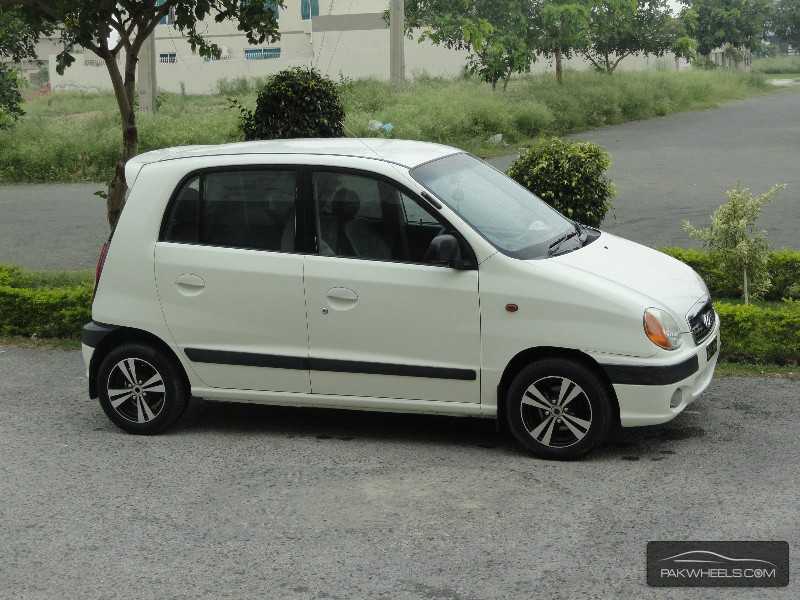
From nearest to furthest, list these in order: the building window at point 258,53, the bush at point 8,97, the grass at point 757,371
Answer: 1. the grass at point 757,371
2. the bush at point 8,97
3. the building window at point 258,53

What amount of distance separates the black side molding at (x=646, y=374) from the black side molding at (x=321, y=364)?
0.79 m

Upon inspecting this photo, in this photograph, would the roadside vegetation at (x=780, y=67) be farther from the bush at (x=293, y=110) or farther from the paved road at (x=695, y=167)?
the bush at (x=293, y=110)

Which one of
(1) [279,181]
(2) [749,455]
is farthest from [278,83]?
(2) [749,455]

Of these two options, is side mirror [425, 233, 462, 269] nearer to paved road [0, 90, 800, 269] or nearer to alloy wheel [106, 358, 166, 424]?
alloy wheel [106, 358, 166, 424]

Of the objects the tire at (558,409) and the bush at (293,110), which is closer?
the tire at (558,409)

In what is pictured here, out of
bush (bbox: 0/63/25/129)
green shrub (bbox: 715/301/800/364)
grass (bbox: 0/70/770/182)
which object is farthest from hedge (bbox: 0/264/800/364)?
bush (bbox: 0/63/25/129)

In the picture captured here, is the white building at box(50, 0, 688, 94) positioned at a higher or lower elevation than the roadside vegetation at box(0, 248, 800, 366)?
higher

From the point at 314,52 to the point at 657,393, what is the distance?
61.1 metres

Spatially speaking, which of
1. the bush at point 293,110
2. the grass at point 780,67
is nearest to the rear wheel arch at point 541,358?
the bush at point 293,110

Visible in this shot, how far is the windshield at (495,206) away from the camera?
7320 millimetres

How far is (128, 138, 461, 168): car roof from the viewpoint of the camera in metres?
7.57

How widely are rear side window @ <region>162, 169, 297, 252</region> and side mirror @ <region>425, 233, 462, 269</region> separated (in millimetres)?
955

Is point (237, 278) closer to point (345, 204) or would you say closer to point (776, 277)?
point (345, 204)

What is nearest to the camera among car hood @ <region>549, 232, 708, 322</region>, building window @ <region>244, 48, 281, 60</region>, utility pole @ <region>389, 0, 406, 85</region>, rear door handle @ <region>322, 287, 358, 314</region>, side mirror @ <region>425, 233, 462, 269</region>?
side mirror @ <region>425, 233, 462, 269</region>
